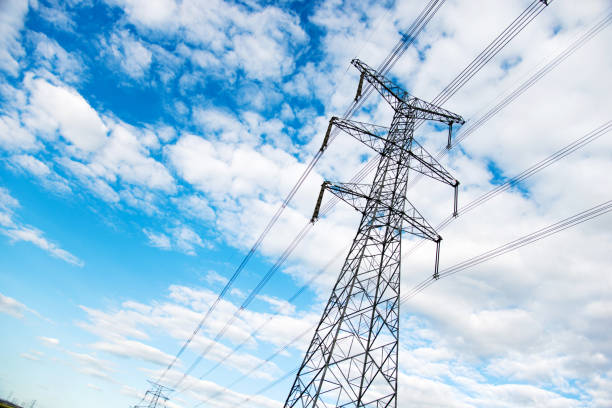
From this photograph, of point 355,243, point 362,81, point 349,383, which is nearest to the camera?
point 349,383

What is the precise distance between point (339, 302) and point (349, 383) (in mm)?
3160

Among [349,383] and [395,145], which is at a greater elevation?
[395,145]

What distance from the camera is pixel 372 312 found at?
14.2 meters

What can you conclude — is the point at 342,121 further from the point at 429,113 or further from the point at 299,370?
the point at 299,370

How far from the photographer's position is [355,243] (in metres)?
16.7

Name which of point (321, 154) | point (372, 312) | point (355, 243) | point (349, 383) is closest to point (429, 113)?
point (321, 154)

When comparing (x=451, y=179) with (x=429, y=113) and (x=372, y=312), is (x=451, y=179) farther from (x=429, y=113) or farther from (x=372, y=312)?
(x=372, y=312)

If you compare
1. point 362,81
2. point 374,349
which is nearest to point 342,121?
point 362,81

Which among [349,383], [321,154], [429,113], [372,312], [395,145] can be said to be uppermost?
[429,113]

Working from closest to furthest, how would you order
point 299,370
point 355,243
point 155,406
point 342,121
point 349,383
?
point 349,383, point 299,370, point 355,243, point 342,121, point 155,406

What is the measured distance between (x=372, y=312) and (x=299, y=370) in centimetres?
386

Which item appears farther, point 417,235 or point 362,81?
point 362,81

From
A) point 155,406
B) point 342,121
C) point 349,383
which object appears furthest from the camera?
point 155,406

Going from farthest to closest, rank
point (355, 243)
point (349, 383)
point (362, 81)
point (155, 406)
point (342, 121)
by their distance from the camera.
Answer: point (155, 406), point (362, 81), point (342, 121), point (355, 243), point (349, 383)
